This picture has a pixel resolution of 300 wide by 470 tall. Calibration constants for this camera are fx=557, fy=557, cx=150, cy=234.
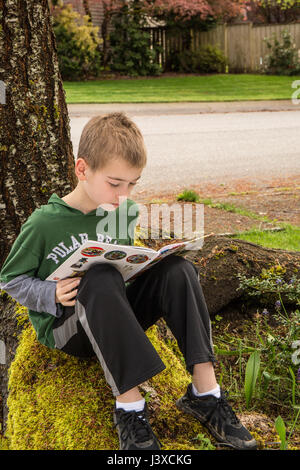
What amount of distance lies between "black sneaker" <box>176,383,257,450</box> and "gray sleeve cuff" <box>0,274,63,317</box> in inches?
25.1

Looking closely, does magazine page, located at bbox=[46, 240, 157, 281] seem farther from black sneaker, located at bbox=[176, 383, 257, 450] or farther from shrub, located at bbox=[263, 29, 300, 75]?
shrub, located at bbox=[263, 29, 300, 75]

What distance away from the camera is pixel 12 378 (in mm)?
2438

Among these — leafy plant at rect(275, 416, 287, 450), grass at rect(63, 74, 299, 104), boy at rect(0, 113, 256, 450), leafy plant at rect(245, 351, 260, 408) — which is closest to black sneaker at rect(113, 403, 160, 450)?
boy at rect(0, 113, 256, 450)

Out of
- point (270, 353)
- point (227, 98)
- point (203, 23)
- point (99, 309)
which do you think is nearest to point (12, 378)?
point (99, 309)

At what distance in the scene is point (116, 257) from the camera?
2.05 meters

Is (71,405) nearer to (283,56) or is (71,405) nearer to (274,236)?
(274,236)

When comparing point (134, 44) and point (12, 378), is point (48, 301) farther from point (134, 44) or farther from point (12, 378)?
point (134, 44)

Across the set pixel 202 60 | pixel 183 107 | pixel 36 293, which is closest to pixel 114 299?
pixel 36 293

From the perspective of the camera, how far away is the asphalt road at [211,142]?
7348 millimetres

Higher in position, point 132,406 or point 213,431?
point 132,406

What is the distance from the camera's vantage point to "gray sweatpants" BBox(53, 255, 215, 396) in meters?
1.98

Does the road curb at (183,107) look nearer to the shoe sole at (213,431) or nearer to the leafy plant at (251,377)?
the leafy plant at (251,377)

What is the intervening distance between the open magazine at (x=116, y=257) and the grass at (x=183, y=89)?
11539 millimetres

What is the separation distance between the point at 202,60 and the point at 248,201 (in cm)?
1502
